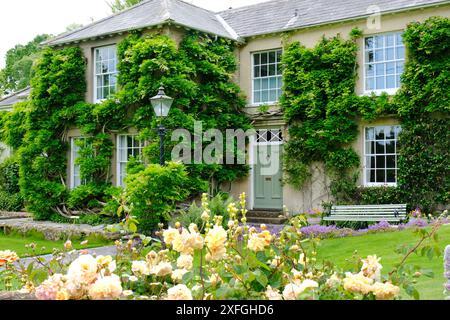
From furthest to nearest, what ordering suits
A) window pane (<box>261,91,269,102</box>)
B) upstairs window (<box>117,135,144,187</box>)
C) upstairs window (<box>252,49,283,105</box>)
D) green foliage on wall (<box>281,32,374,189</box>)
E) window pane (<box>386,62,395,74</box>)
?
window pane (<box>261,91,269,102</box>) < upstairs window (<box>252,49,283,105</box>) < upstairs window (<box>117,135,144,187</box>) < green foliage on wall (<box>281,32,374,189</box>) < window pane (<box>386,62,395,74</box>)

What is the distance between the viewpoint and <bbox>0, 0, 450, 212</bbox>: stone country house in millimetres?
15195

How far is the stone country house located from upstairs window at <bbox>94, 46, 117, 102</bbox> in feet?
0.11

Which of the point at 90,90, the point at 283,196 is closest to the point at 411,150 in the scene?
the point at 283,196

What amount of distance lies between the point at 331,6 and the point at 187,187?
299 inches

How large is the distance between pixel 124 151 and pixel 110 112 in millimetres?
1381

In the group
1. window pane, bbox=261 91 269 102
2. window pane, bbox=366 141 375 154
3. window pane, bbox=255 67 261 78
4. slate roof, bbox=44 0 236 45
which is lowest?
window pane, bbox=366 141 375 154

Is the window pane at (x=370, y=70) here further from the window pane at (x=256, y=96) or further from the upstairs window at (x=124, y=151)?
the upstairs window at (x=124, y=151)

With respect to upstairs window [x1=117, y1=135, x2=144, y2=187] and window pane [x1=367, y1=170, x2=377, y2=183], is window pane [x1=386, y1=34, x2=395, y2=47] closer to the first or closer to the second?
window pane [x1=367, y1=170, x2=377, y2=183]

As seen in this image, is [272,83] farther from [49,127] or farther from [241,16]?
[49,127]

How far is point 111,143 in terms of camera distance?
16719 mm

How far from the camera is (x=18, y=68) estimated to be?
155 feet

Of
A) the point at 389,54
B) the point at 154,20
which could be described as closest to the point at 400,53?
the point at 389,54

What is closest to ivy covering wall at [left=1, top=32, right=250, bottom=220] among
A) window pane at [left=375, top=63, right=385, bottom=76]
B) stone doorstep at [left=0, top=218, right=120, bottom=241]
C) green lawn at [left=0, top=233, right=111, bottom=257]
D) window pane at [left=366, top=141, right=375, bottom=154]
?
stone doorstep at [left=0, top=218, right=120, bottom=241]

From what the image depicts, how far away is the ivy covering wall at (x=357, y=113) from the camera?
1403 centimetres
